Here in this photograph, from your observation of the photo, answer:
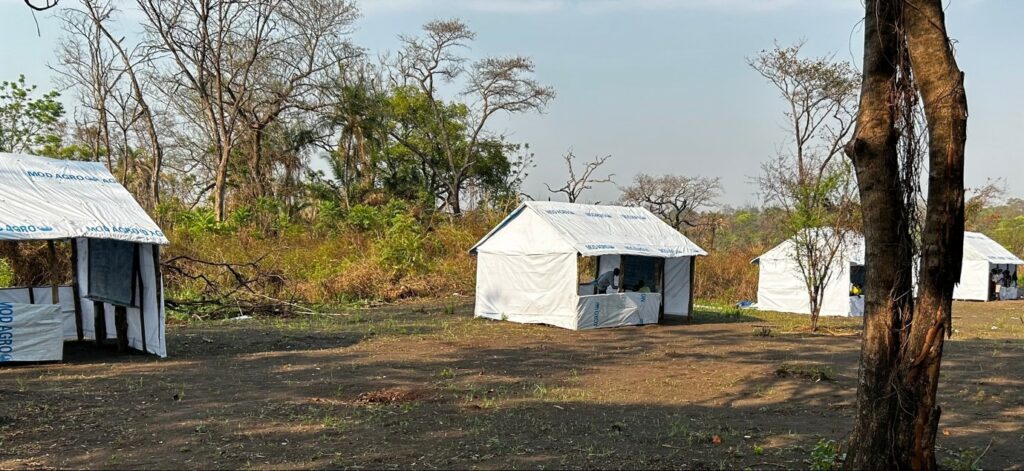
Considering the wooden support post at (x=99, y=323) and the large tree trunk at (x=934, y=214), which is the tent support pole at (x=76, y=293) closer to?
the wooden support post at (x=99, y=323)

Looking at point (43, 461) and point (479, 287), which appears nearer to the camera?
point (43, 461)

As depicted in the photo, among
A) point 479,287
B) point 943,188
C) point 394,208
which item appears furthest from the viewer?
point 394,208

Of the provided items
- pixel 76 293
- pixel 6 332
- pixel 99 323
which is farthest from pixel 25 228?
pixel 99 323

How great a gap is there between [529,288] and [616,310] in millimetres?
2060

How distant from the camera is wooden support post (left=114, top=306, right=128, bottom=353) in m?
12.1

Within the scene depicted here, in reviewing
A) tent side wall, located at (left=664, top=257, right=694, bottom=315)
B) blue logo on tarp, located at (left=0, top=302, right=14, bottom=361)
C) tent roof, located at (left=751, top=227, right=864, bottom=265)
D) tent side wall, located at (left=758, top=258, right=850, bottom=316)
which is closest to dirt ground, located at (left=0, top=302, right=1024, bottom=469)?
blue logo on tarp, located at (left=0, top=302, right=14, bottom=361)

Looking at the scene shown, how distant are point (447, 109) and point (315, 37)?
7465mm

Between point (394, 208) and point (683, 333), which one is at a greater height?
point (394, 208)

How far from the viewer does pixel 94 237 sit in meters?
10.6

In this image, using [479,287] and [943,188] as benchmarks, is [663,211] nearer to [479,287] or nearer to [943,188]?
[479,287]

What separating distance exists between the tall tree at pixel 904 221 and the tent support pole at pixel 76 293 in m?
11.0

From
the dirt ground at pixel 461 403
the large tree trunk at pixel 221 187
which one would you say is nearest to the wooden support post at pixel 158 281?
the dirt ground at pixel 461 403

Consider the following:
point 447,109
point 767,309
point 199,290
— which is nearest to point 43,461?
point 199,290

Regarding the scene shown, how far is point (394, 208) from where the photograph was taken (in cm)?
3144
